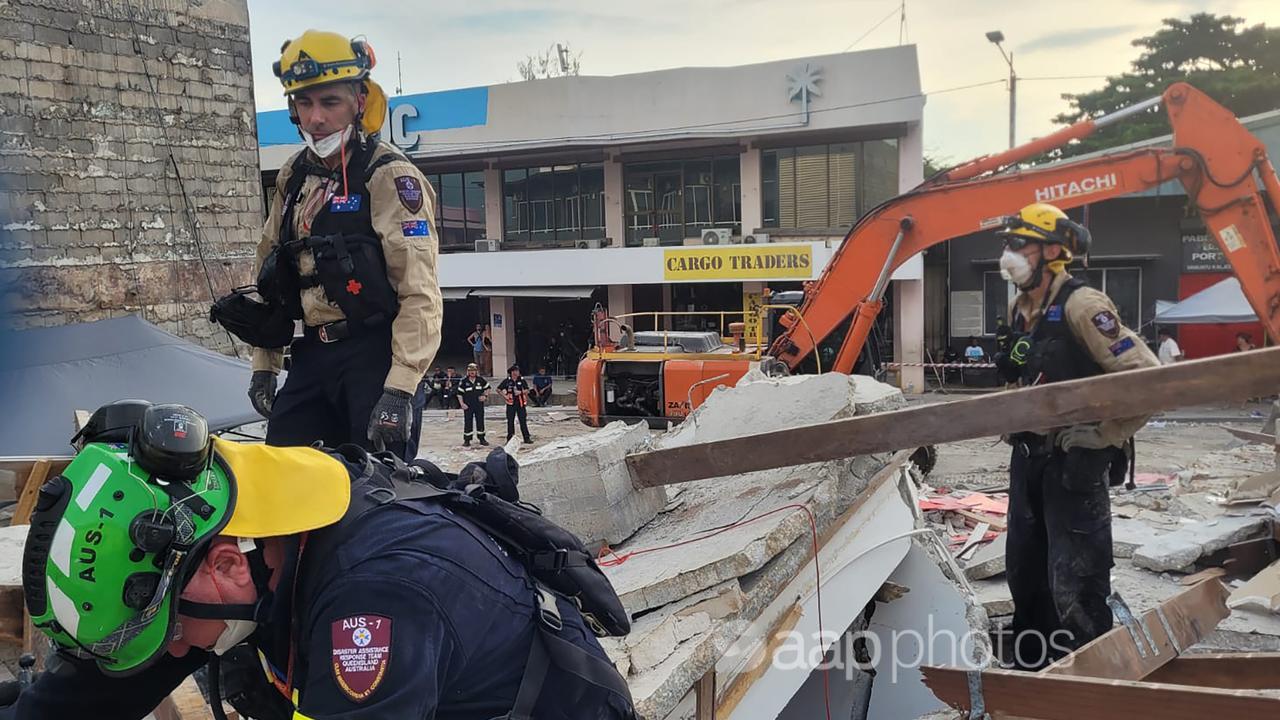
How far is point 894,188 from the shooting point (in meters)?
19.2

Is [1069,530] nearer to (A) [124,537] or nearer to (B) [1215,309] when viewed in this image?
(A) [124,537]

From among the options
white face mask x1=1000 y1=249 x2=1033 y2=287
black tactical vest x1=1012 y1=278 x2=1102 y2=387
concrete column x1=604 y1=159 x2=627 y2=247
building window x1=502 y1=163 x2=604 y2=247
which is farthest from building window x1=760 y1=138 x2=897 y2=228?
black tactical vest x1=1012 y1=278 x2=1102 y2=387

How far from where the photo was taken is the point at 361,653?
4.26 ft

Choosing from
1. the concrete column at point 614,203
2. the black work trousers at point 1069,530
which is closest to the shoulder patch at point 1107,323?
the black work trousers at point 1069,530

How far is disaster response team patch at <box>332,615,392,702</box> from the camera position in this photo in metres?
1.29

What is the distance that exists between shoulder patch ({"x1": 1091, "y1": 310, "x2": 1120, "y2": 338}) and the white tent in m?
12.6

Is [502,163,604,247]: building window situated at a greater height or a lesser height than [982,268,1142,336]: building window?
greater

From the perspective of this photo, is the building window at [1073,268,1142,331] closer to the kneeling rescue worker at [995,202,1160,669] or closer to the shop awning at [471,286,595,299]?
the shop awning at [471,286,595,299]

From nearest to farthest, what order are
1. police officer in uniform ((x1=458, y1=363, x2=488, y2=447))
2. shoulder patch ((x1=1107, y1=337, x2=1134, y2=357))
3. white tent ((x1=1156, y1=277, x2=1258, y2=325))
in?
shoulder patch ((x1=1107, y1=337, x2=1134, y2=357)), police officer in uniform ((x1=458, y1=363, x2=488, y2=447)), white tent ((x1=1156, y1=277, x2=1258, y2=325))

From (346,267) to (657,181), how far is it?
1743 centimetres

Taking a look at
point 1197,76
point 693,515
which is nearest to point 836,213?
point 1197,76

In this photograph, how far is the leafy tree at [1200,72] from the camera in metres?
23.0

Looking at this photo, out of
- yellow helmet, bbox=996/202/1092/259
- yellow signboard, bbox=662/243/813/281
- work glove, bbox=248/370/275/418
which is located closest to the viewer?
work glove, bbox=248/370/275/418

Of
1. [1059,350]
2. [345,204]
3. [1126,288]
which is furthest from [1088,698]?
[1126,288]
